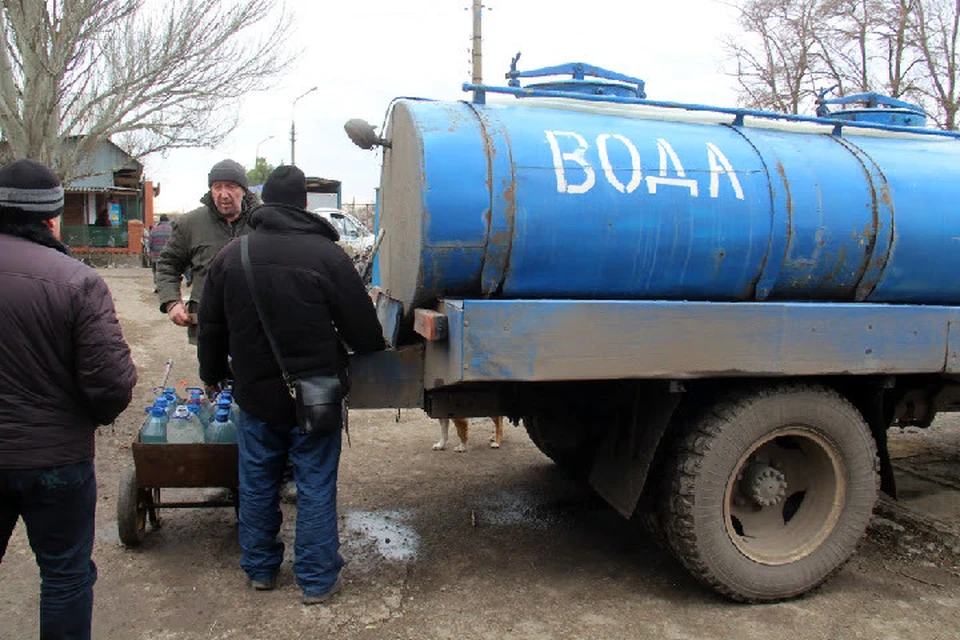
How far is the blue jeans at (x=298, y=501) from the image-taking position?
A: 3.43 m

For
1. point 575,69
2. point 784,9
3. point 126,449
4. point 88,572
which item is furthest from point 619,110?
point 784,9

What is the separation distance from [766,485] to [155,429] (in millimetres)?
3014

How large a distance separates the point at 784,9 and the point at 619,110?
19833 millimetres

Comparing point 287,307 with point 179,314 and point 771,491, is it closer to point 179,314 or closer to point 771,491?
point 179,314

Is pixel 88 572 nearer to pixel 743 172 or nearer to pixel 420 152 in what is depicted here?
pixel 420 152

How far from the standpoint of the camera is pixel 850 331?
3.41 metres

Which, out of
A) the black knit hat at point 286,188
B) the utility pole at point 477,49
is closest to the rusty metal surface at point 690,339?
the black knit hat at point 286,188

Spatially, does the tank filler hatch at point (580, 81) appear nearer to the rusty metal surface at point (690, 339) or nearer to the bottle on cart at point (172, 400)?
the rusty metal surface at point (690, 339)

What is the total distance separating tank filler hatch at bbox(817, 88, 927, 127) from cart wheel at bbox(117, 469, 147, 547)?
166 inches

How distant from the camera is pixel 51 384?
248cm

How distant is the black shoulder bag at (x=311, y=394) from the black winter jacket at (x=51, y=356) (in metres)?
0.79

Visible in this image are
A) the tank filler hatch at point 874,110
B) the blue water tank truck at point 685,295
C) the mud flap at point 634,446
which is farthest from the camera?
the tank filler hatch at point 874,110

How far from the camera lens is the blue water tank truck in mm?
3188

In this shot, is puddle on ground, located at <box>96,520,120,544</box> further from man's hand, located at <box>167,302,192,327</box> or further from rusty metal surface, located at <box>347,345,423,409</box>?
rusty metal surface, located at <box>347,345,423,409</box>
